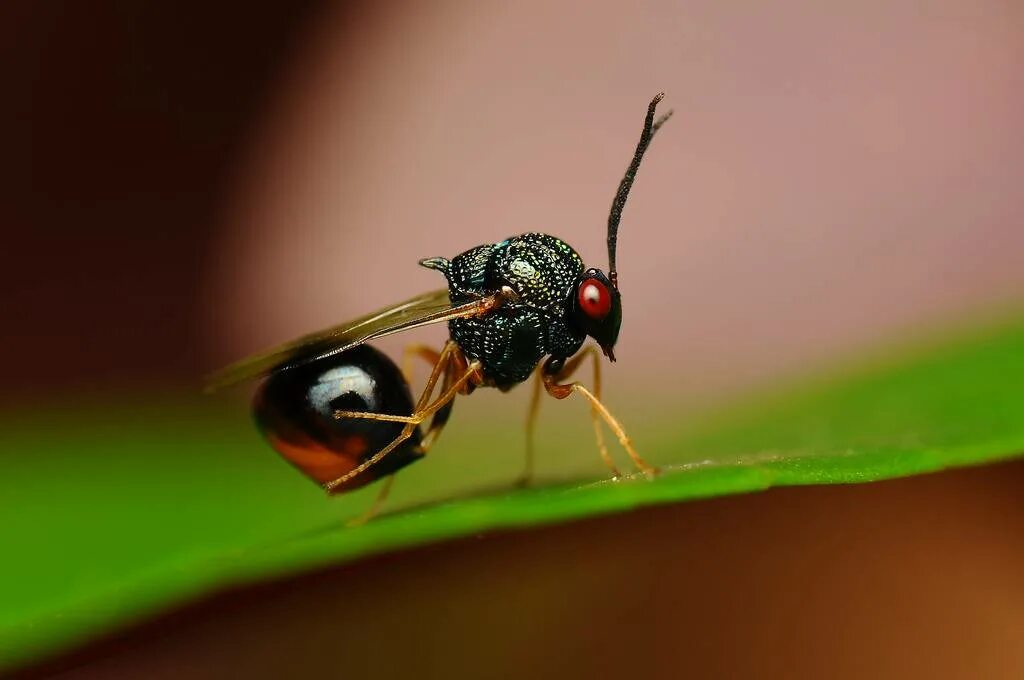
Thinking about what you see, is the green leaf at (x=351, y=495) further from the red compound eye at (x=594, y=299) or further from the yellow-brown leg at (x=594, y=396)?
the red compound eye at (x=594, y=299)

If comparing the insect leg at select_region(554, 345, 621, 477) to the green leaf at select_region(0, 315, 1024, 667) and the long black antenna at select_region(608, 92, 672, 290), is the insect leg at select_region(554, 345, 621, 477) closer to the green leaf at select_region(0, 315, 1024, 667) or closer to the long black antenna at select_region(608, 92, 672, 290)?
the green leaf at select_region(0, 315, 1024, 667)

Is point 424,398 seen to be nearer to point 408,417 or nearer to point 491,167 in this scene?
point 408,417

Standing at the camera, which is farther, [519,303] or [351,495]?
[351,495]

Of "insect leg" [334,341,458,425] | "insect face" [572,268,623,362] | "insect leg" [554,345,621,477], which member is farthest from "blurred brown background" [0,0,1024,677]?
"insect leg" [334,341,458,425]

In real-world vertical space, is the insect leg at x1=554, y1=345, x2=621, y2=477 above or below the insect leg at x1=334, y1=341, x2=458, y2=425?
below

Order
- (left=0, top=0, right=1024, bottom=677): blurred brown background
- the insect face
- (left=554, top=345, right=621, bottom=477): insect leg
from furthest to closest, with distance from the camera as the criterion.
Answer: (left=0, top=0, right=1024, bottom=677): blurred brown background
(left=554, top=345, right=621, bottom=477): insect leg
the insect face

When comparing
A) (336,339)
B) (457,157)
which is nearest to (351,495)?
(336,339)
